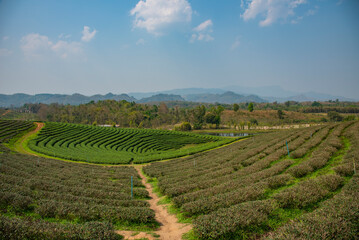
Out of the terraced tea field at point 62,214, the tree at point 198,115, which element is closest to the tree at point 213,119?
the tree at point 198,115

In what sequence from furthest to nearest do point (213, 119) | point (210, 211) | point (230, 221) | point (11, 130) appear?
point (213, 119)
point (11, 130)
point (210, 211)
point (230, 221)

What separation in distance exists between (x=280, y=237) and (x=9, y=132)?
2469 inches

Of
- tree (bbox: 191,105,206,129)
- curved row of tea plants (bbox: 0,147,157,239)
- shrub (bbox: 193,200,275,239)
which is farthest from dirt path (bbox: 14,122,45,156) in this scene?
tree (bbox: 191,105,206,129)

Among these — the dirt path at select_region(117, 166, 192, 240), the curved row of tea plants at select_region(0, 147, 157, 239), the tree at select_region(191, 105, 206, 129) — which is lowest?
the dirt path at select_region(117, 166, 192, 240)

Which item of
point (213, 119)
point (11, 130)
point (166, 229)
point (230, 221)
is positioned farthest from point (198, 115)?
point (230, 221)

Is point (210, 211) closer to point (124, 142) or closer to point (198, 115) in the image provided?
point (124, 142)

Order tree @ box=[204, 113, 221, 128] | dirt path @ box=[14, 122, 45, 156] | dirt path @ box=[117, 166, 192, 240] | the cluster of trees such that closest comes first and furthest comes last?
dirt path @ box=[117, 166, 192, 240] → dirt path @ box=[14, 122, 45, 156] → tree @ box=[204, 113, 221, 128] → the cluster of trees

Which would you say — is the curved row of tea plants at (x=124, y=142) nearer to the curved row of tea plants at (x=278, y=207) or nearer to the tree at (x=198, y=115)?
the curved row of tea plants at (x=278, y=207)

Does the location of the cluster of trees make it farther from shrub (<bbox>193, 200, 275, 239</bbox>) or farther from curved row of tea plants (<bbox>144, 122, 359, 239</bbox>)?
shrub (<bbox>193, 200, 275, 239</bbox>)

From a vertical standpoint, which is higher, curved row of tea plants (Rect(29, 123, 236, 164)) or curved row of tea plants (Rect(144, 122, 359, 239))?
curved row of tea plants (Rect(144, 122, 359, 239))

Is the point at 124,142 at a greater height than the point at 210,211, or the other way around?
the point at 210,211

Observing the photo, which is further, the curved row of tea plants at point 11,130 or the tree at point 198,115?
the tree at point 198,115

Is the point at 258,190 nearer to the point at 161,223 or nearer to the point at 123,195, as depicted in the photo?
the point at 161,223

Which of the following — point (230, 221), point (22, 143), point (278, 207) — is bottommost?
point (22, 143)
